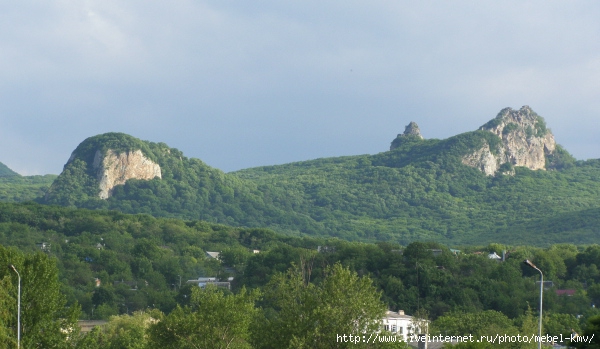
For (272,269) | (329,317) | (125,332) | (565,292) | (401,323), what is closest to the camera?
(329,317)

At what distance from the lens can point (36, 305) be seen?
44406 mm

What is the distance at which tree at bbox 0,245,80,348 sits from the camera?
43.6 m

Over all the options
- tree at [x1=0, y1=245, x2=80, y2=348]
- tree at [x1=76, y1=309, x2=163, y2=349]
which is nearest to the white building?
tree at [x1=76, y1=309, x2=163, y2=349]

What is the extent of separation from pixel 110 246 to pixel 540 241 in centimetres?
6142

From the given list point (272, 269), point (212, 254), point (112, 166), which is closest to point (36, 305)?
point (272, 269)

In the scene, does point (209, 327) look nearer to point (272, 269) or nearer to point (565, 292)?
point (565, 292)

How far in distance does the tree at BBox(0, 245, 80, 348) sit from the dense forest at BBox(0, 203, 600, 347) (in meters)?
12.2

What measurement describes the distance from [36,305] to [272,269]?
6276cm

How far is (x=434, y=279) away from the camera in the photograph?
95625 millimetres

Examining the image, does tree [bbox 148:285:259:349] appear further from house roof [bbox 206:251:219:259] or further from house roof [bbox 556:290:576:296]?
house roof [bbox 206:251:219:259]

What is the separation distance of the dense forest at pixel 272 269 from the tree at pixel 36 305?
39.9 ft

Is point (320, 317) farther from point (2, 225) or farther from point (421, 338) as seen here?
point (2, 225)

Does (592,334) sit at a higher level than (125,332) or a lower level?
higher

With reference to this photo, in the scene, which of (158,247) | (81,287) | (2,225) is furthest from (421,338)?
(2,225)
